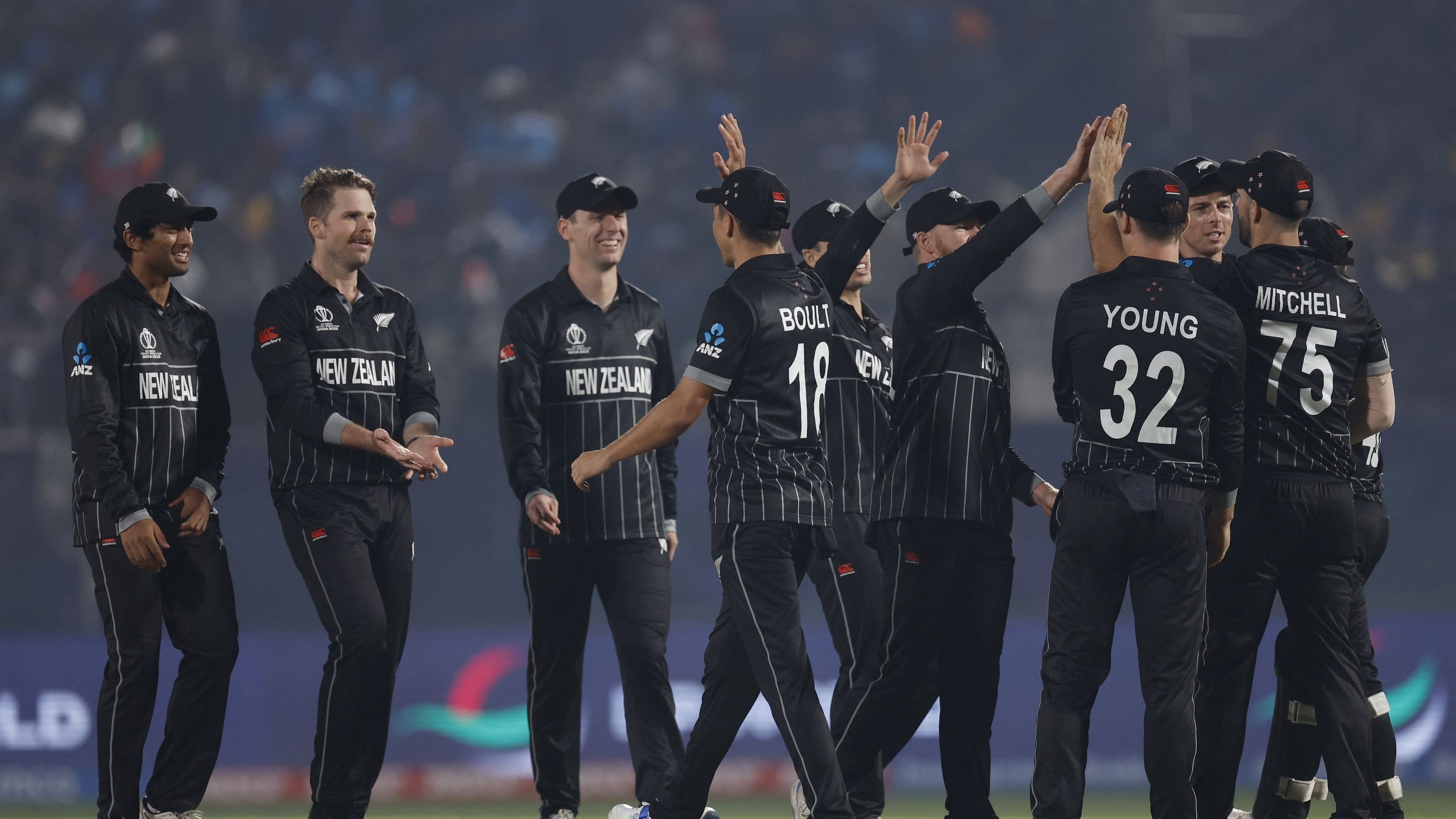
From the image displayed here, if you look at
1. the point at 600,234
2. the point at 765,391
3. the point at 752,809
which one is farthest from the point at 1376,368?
the point at 752,809

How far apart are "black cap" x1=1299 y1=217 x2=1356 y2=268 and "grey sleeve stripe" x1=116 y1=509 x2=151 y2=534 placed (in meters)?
4.82

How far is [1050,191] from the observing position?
217 inches

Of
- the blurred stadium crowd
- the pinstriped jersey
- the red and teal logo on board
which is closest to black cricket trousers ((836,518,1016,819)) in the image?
the pinstriped jersey

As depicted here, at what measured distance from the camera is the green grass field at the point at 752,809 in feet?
28.0

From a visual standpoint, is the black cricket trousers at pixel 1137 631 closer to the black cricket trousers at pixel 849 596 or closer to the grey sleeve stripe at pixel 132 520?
the black cricket trousers at pixel 849 596

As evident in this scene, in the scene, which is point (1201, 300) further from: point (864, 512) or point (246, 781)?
point (246, 781)

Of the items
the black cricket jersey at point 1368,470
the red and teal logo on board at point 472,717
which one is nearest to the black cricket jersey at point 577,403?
the black cricket jersey at point 1368,470

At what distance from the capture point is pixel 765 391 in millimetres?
5414

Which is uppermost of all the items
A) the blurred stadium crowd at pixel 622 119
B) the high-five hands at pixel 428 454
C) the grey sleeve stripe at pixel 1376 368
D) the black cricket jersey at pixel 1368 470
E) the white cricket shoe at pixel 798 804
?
the blurred stadium crowd at pixel 622 119

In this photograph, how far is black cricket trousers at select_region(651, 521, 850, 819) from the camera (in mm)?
5113

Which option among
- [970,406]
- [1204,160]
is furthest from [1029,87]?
[970,406]

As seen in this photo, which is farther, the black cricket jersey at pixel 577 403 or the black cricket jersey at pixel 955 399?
the black cricket jersey at pixel 577 403

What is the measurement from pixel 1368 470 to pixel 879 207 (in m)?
2.37

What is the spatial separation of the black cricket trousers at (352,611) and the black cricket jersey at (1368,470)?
3978 millimetres
